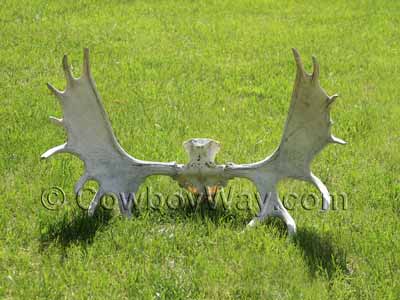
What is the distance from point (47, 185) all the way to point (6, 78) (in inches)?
133

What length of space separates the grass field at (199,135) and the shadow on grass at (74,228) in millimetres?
13

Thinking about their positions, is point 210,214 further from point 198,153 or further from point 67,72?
point 67,72

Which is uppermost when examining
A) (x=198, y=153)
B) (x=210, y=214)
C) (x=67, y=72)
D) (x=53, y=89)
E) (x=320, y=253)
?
(x=67, y=72)

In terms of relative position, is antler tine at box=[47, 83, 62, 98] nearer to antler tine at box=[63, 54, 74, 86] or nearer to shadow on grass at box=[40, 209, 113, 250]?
antler tine at box=[63, 54, 74, 86]

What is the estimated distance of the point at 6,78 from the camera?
26.8 ft

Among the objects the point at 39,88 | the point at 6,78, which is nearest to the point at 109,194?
the point at 39,88

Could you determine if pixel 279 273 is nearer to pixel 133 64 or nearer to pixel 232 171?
pixel 232 171

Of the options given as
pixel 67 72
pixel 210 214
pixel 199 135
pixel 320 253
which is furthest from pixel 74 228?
pixel 199 135

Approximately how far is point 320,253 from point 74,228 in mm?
1719

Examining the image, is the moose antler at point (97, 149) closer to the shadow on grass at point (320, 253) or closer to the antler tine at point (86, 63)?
the antler tine at point (86, 63)

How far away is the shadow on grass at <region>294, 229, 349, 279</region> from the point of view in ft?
13.3

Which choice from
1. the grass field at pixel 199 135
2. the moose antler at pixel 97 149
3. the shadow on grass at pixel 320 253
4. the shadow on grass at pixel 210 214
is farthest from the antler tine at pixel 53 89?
the shadow on grass at pixel 320 253

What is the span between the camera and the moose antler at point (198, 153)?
4348 mm

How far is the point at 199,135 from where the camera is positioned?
6438mm
